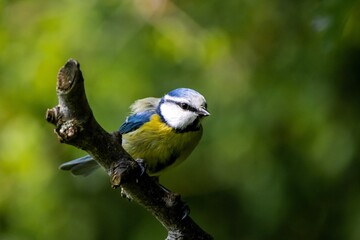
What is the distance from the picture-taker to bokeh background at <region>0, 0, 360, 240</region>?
9.00 ft

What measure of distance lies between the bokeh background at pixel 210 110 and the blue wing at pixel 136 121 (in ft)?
1.13

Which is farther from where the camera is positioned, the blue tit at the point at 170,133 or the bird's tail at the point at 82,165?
the bird's tail at the point at 82,165

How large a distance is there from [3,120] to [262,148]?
1127 millimetres

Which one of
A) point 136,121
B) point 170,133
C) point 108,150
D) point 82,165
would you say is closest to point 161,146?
point 170,133

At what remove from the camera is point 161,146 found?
2186 millimetres

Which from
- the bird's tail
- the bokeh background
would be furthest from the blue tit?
the bokeh background

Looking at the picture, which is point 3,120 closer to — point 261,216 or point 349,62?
point 261,216

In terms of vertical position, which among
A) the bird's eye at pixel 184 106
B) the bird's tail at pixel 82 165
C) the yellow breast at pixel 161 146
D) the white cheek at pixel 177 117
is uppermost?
the bird's eye at pixel 184 106

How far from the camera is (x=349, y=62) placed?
8.88 feet

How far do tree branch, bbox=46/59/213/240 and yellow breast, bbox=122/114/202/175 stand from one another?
53 centimetres

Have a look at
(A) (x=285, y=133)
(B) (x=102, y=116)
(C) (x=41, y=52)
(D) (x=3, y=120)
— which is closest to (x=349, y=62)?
(A) (x=285, y=133)

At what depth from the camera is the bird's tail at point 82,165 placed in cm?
243

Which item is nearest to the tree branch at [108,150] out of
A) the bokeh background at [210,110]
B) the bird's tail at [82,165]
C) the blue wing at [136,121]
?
the blue wing at [136,121]

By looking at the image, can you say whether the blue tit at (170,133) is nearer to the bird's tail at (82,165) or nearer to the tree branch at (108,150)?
the bird's tail at (82,165)
